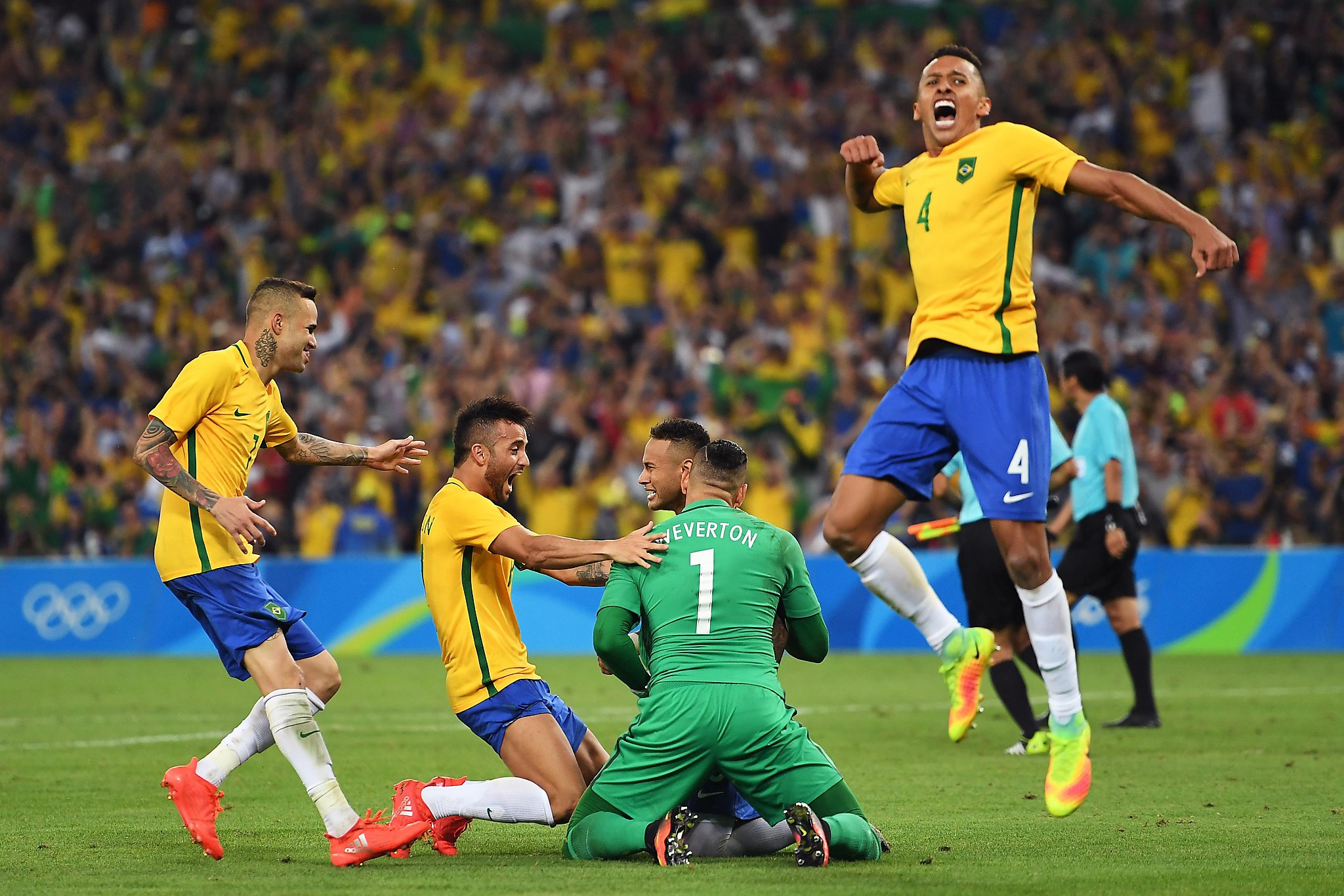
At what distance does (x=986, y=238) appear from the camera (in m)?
6.53

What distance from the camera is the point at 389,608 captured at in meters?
18.1

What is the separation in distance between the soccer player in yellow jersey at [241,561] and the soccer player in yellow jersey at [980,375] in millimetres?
2223

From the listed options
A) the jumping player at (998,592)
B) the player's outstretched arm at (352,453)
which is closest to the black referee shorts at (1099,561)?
the jumping player at (998,592)

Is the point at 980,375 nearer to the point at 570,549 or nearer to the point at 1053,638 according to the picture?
the point at 1053,638

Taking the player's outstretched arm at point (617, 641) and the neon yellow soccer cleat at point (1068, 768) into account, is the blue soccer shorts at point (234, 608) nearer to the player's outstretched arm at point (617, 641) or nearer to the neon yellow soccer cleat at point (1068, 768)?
the player's outstretched arm at point (617, 641)

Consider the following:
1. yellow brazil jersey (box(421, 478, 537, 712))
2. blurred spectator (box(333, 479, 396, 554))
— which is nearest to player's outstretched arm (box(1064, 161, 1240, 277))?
yellow brazil jersey (box(421, 478, 537, 712))

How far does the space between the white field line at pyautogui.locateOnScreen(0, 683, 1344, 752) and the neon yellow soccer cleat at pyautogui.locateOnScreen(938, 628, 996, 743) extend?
447cm

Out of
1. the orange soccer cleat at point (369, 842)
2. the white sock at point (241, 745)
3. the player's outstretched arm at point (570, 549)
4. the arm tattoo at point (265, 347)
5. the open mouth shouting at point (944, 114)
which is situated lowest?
the orange soccer cleat at point (369, 842)

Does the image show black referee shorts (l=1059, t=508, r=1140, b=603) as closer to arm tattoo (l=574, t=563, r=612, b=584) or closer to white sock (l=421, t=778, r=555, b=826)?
arm tattoo (l=574, t=563, r=612, b=584)

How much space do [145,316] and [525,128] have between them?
597 centimetres

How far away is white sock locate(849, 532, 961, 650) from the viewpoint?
6.97 meters

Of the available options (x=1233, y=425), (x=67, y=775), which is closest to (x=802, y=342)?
(x=1233, y=425)

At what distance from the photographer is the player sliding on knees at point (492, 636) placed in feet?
20.7

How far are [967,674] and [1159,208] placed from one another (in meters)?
2.37
